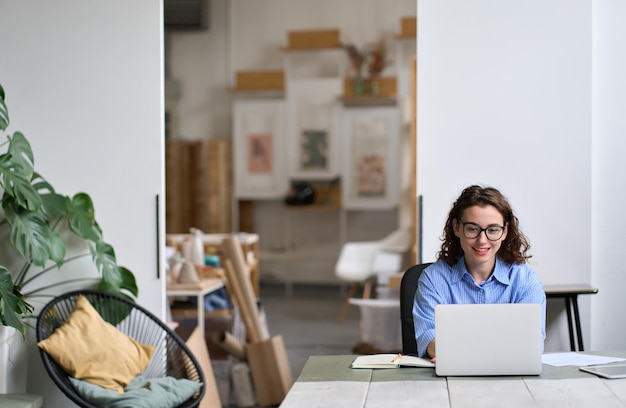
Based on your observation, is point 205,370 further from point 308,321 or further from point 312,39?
point 312,39

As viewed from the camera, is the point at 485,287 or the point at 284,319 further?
the point at 284,319

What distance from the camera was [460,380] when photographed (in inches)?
99.7

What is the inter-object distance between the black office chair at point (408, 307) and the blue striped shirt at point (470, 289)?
15cm

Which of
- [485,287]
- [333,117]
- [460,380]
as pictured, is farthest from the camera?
[333,117]

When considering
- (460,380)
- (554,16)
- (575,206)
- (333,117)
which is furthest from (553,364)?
(333,117)

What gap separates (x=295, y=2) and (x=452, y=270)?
8183 mm

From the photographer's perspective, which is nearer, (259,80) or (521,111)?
(521,111)

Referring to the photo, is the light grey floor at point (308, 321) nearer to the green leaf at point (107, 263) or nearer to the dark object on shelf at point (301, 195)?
the dark object on shelf at point (301, 195)

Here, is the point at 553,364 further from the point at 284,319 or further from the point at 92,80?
the point at 284,319

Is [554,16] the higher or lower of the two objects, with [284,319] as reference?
higher

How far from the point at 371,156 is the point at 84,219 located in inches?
252

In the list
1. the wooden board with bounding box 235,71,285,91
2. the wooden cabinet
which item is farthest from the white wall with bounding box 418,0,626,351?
the wooden cabinet

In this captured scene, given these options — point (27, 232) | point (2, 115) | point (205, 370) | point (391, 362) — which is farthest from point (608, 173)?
point (2, 115)

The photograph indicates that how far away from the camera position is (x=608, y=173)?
4305 mm
